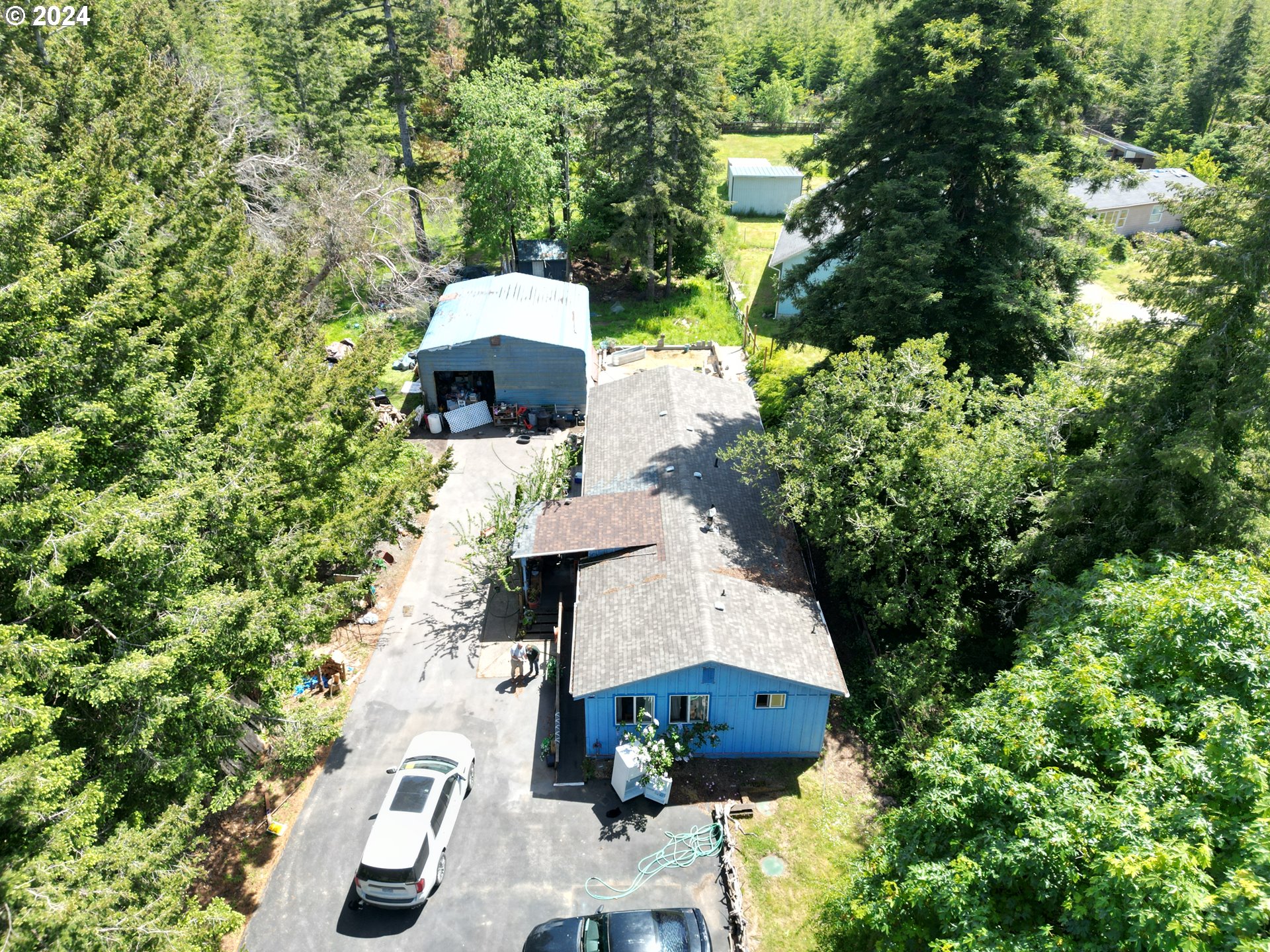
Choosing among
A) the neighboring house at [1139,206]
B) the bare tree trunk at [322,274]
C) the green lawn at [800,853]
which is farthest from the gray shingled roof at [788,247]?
the green lawn at [800,853]

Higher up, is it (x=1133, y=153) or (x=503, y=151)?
(x=503, y=151)

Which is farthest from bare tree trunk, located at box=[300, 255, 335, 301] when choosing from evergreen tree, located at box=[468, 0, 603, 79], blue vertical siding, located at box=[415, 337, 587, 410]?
evergreen tree, located at box=[468, 0, 603, 79]

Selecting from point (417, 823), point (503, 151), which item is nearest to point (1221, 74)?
point (503, 151)

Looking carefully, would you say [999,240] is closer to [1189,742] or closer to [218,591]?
[1189,742]

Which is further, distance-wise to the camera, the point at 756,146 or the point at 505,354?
the point at 756,146

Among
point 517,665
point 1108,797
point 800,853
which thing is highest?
point 1108,797

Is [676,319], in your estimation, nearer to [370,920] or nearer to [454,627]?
[454,627]

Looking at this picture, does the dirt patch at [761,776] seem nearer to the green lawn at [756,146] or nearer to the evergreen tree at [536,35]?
the evergreen tree at [536,35]

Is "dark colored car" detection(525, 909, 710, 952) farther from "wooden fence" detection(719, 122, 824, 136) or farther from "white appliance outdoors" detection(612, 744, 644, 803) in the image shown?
"wooden fence" detection(719, 122, 824, 136)
